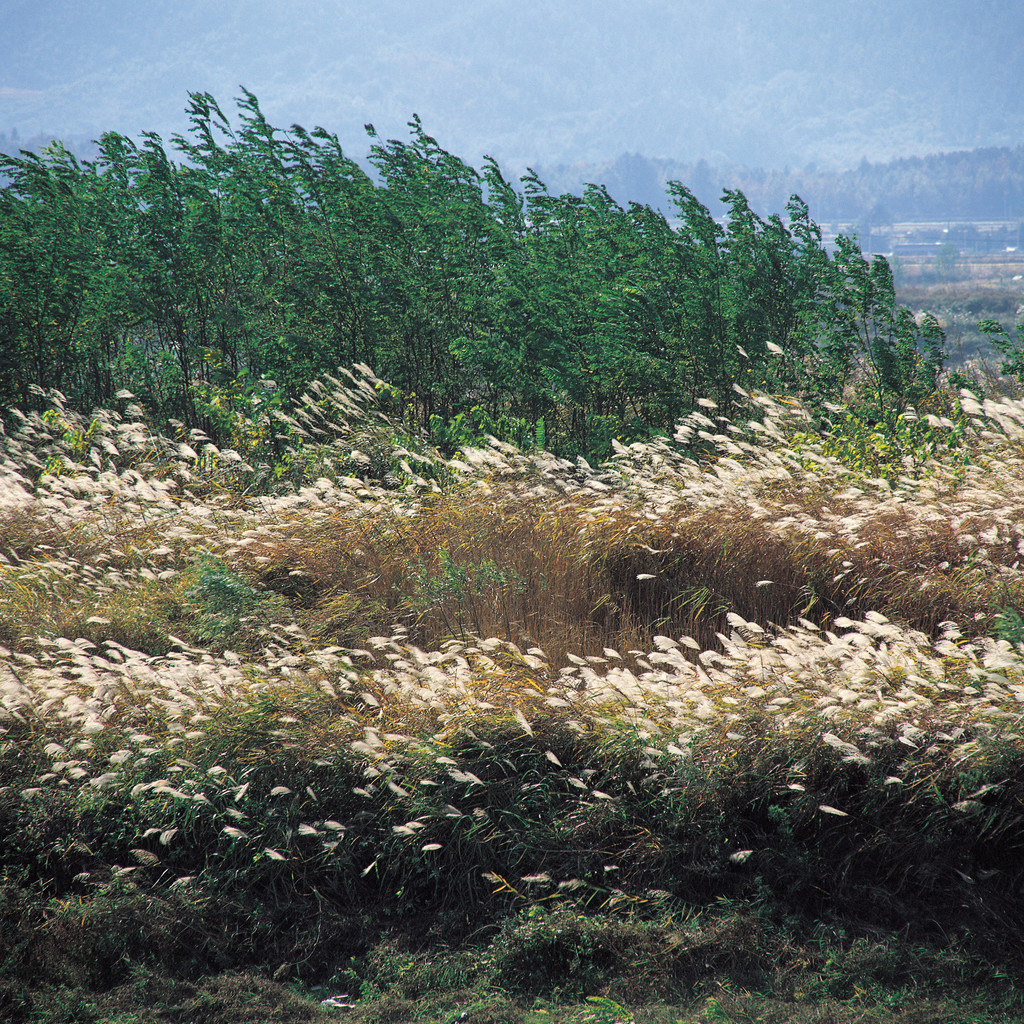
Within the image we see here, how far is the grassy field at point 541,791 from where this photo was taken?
2.64 meters

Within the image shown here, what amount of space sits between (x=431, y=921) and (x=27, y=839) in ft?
5.49

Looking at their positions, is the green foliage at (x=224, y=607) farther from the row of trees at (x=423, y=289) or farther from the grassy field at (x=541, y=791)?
the row of trees at (x=423, y=289)

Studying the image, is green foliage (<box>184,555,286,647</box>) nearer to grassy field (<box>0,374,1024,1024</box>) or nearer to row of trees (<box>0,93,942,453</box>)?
grassy field (<box>0,374,1024,1024</box>)

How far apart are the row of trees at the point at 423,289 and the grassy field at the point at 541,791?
400 centimetres

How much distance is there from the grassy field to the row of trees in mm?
4000

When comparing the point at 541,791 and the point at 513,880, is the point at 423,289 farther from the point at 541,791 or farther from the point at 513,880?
the point at 513,880

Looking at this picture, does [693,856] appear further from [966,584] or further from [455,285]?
[455,285]

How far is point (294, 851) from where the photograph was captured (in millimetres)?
3135

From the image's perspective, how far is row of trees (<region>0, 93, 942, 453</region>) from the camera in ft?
28.6

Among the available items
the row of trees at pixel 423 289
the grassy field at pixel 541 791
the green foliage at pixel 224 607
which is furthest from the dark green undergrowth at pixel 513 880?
the row of trees at pixel 423 289

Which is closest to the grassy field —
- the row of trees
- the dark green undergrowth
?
the dark green undergrowth

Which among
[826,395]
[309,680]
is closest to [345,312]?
[826,395]

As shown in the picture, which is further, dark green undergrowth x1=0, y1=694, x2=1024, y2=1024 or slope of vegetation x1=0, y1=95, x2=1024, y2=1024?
slope of vegetation x1=0, y1=95, x2=1024, y2=1024

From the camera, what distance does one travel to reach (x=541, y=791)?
10.7ft
